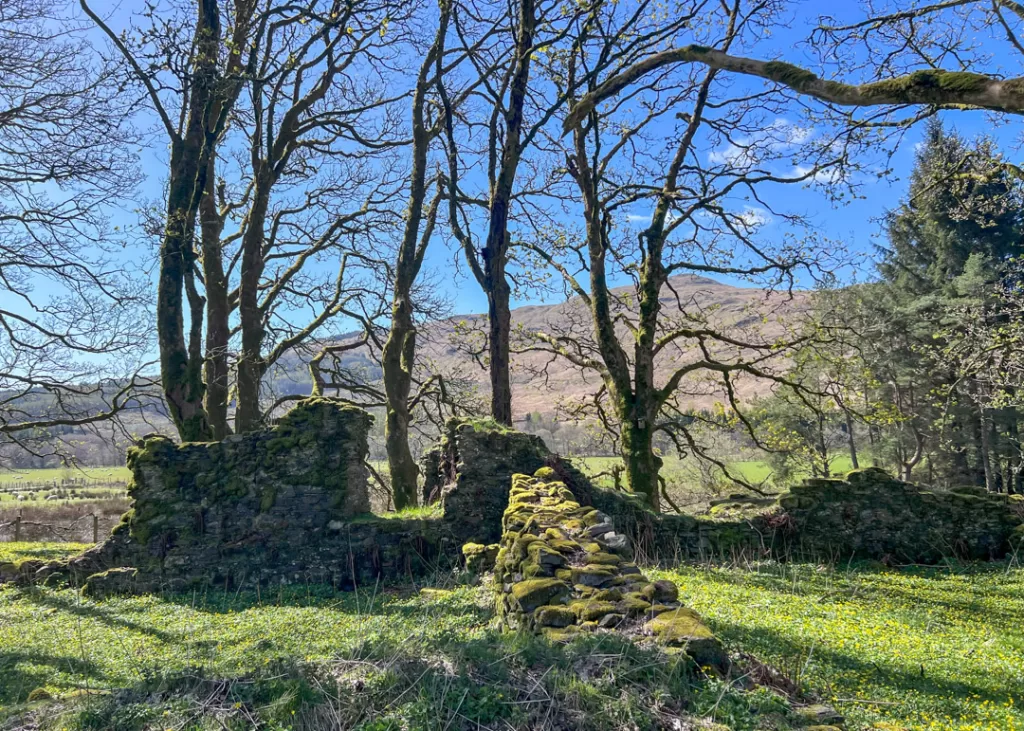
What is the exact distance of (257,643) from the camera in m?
6.10

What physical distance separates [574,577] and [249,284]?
13006 millimetres

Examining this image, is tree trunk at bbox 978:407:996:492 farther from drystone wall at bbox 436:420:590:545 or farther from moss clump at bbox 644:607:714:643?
moss clump at bbox 644:607:714:643

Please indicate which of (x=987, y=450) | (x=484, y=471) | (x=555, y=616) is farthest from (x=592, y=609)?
(x=987, y=450)

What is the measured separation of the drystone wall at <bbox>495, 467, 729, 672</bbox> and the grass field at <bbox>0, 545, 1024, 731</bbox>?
1.03 feet

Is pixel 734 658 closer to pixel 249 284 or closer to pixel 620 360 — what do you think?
pixel 620 360

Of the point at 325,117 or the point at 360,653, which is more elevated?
the point at 325,117

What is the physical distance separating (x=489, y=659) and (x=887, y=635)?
14.1 ft

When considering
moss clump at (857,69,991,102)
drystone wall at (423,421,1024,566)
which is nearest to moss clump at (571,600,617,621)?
moss clump at (857,69,991,102)

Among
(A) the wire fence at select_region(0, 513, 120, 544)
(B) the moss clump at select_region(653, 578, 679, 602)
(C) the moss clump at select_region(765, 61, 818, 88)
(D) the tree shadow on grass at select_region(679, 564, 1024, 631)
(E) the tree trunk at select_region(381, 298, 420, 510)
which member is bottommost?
(A) the wire fence at select_region(0, 513, 120, 544)

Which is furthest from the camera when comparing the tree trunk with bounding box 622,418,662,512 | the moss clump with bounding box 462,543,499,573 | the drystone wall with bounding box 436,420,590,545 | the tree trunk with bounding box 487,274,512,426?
the tree trunk with bounding box 622,418,662,512

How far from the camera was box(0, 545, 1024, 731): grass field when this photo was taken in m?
3.11

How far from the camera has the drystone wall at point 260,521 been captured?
34.3 feet

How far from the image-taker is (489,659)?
3.52 m

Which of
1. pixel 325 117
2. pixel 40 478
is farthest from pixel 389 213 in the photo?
pixel 40 478
